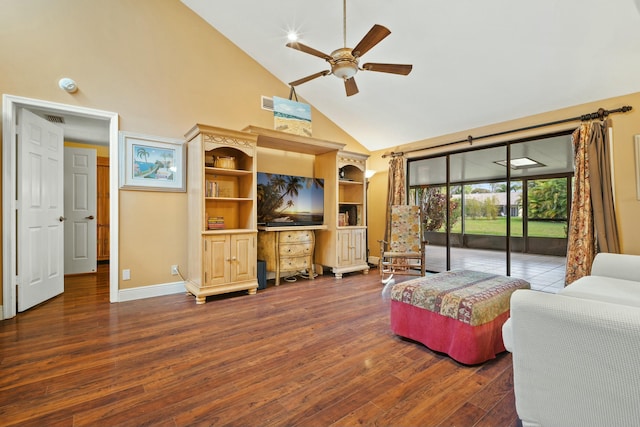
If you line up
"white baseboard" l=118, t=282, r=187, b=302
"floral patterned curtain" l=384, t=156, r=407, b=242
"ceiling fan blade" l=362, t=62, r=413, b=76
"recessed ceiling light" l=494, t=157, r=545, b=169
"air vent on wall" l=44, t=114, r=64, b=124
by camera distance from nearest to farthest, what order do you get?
"ceiling fan blade" l=362, t=62, r=413, b=76 < "white baseboard" l=118, t=282, r=187, b=302 < "air vent on wall" l=44, t=114, r=64, b=124 < "recessed ceiling light" l=494, t=157, r=545, b=169 < "floral patterned curtain" l=384, t=156, r=407, b=242

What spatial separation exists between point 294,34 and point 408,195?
129 inches

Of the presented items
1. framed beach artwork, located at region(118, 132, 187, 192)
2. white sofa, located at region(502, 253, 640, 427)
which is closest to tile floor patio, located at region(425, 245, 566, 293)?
white sofa, located at region(502, 253, 640, 427)

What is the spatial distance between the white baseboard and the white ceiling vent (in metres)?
2.88

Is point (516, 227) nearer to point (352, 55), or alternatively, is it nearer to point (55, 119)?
point (352, 55)

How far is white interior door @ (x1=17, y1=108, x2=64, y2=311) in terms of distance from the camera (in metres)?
3.02

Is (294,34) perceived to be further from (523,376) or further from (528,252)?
(528,252)

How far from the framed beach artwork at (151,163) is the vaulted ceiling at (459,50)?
188cm

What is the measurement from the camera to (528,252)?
454 cm

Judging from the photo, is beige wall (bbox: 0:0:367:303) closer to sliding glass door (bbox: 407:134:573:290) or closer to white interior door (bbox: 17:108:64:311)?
white interior door (bbox: 17:108:64:311)

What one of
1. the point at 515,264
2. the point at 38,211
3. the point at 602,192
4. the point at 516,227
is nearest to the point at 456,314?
the point at 602,192

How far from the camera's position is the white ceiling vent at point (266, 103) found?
4.59 m

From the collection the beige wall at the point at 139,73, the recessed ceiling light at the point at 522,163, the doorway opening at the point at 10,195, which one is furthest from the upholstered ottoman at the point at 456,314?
the doorway opening at the point at 10,195

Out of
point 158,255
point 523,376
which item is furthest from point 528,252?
point 158,255

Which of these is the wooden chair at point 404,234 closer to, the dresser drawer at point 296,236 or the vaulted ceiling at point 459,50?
the dresser drawer at point 296,236
